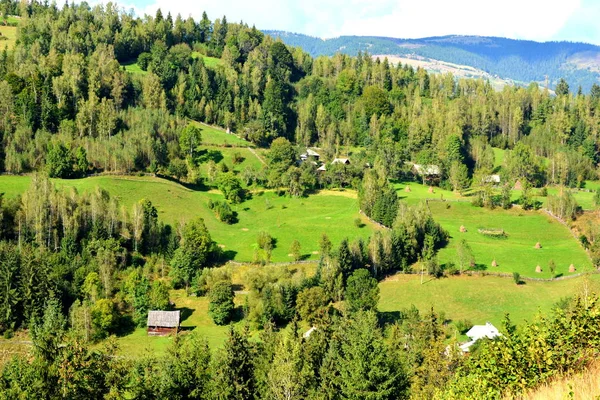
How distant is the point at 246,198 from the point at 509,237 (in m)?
46.2

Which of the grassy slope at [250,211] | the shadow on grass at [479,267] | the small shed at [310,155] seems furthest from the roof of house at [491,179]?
the shadow on grass at [479,267]

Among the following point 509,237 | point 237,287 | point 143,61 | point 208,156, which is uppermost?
point 143,61

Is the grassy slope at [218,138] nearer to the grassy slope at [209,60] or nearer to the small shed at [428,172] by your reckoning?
the grassy slope at [209,60]

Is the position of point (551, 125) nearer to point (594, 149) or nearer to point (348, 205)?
point (594, 149)

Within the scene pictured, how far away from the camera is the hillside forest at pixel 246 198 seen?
43.5 meters

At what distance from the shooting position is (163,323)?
7019cm

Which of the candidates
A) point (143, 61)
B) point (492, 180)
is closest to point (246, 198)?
point (492, 180)

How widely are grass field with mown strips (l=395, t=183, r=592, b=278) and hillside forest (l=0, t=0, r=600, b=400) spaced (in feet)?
9.05

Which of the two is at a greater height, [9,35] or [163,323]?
[9,35]

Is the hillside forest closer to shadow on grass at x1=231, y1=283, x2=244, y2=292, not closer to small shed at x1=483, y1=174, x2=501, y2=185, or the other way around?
small shed at x1=483, y1=174, x2=501, y2=185

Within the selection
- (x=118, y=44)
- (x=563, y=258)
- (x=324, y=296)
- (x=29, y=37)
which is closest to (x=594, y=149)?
(x=563, y=258)

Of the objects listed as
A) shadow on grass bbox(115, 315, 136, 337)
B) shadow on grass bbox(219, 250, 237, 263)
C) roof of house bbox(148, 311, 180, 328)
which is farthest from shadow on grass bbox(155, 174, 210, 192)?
roof of house bbox(148, 311, 180, 328)

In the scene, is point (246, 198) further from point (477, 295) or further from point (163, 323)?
point (477, 295)

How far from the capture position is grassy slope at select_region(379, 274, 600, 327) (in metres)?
73.6
